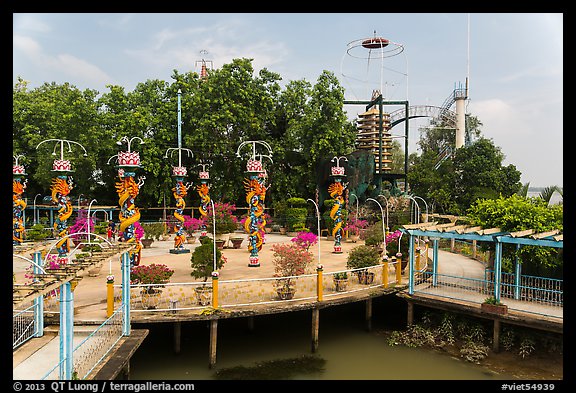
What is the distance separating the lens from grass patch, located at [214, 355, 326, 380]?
37.7 ft

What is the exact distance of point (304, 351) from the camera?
1323 cm

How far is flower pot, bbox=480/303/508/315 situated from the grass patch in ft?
15.6

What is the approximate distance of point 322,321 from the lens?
15.7 meters

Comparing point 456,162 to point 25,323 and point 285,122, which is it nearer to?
point 285,122

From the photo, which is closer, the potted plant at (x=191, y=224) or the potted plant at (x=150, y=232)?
the potted plant at (x=150, y=232)

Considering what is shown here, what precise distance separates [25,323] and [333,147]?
88.8ft

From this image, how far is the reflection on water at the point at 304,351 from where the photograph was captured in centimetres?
1166

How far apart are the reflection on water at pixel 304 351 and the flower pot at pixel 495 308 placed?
1.58 m

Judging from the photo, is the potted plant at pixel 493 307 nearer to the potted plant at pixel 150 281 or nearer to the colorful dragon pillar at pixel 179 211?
the potted plant at pixel 150 281

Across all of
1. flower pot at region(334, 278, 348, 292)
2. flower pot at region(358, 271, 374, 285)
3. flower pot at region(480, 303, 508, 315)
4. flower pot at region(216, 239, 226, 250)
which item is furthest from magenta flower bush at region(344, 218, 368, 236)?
flower pot at region(480, 303, 508, 315)

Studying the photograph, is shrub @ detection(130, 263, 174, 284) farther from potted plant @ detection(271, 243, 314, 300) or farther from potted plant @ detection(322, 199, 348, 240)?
potted plant @ detection(322, 199, 348, 240)

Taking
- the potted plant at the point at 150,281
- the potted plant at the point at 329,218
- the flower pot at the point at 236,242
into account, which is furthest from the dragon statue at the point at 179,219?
the potted plant at the point at 150,281

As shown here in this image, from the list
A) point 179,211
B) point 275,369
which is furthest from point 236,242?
point 275,369
